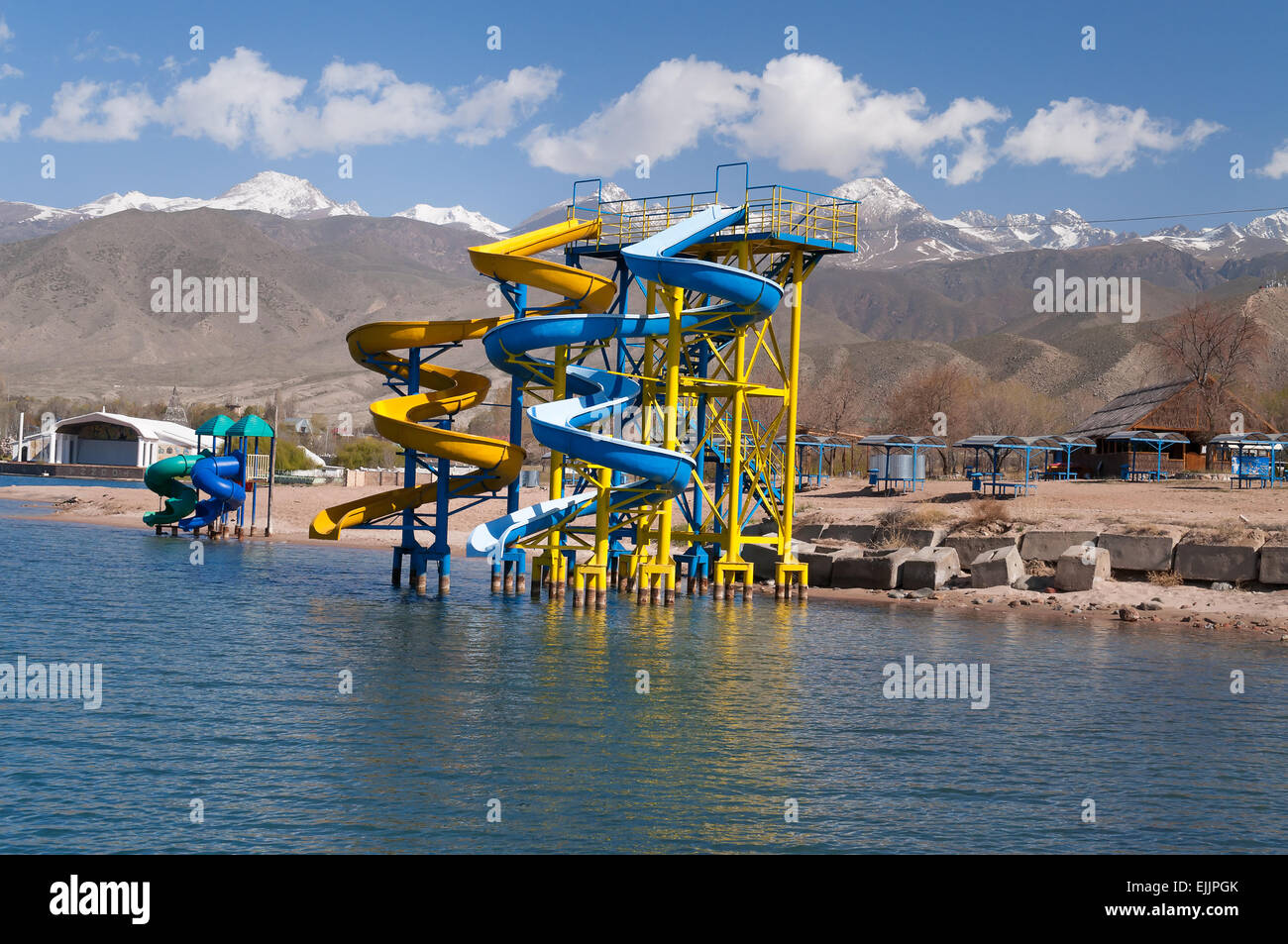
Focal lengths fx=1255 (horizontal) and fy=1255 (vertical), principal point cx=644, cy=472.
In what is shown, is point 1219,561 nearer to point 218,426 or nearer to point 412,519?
point 412,519

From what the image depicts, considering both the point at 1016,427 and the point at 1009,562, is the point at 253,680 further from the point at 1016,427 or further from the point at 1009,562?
the point at 1016,427

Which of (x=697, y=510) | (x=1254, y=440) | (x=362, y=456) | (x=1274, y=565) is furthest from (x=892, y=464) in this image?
(x=362, y=456)

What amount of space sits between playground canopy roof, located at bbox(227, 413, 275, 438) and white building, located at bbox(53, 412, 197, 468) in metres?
63.4

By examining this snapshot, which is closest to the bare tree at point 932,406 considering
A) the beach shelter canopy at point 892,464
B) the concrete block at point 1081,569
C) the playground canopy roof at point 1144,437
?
the playground canopy roof at point 1144,437

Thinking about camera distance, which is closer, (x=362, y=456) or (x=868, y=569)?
(x=868, y=569)

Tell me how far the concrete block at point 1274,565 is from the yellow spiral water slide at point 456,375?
700 inches

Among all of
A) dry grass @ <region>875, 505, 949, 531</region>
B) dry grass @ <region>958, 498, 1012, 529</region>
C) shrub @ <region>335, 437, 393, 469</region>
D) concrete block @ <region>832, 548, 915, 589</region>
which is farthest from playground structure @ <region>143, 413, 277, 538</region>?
shrub @ <region>335, 437, 393, 469</region>

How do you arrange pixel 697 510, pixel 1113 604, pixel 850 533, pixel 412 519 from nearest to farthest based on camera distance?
pixel 1113 604 → pixel 412 519 → pixel 697 510 → pixel 850 533

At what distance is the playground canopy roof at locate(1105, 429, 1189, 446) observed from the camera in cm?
5616

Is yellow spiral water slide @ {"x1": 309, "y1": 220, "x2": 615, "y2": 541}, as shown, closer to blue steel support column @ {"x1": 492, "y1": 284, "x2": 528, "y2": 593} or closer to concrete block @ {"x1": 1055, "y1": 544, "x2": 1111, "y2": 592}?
blue steel support column @ {"x1": 492, "y1": 284, "x2": 528, "y2": 593}

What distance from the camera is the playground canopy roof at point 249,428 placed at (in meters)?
49.4

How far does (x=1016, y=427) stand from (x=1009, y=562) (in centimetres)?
7849

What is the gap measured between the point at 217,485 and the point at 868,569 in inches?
1113

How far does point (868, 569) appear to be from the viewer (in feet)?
120
